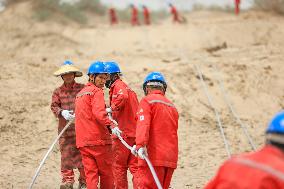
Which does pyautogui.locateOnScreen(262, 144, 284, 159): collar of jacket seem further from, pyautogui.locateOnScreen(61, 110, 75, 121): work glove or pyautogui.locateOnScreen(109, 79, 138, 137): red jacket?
pyautogui.locateOnScreen(61, 110, 75, 121): work glove

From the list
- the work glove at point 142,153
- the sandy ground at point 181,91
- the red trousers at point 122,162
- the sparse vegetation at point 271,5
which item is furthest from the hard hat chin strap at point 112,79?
the sparse vegetation at point 271,5

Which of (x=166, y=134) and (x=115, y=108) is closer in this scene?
(x=166, y=134)

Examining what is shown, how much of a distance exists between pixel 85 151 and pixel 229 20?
64.1ft

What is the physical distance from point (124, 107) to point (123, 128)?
0.88 ft

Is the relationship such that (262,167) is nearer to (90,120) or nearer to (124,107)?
(90,120)

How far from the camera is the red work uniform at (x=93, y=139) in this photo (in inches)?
296

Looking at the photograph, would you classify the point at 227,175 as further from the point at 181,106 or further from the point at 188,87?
the point at 188,87

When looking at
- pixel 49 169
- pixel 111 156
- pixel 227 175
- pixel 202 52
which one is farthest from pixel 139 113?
pixel 202 52

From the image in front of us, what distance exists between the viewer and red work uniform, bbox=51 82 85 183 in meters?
8.49

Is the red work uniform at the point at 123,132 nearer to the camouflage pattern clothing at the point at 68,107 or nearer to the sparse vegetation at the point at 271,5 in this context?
the camouflage pattern clothing at the point at 68,107

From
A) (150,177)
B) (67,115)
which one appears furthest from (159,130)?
(67,115)

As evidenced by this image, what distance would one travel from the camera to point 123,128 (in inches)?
313

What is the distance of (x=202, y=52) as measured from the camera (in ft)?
60.4

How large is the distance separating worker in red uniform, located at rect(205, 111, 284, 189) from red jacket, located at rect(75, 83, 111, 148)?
361 cm
